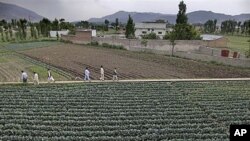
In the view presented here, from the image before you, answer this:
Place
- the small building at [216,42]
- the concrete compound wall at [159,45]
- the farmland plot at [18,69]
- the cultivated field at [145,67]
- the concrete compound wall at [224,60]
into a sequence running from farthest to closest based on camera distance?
the small building at [216,42], the concrete compound wall at [159,45], the concrete compound wall at [224,60], the cultivated field at [145,67], the farmland plot at [18,69]

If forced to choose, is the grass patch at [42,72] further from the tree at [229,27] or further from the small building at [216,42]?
A: the tree at [229,27]

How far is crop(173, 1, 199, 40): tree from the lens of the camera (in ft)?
192

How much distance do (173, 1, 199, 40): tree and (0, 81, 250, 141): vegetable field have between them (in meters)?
31.9

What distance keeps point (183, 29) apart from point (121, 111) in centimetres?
4440

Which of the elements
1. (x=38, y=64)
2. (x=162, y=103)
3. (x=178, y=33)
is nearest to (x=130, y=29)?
(x=178, y=33)

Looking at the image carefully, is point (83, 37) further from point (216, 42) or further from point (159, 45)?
point (216, 42)

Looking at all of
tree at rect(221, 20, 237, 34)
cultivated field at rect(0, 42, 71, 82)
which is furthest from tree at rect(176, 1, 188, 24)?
tree at rect(221, 20, 237, 34)

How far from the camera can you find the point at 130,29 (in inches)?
3076

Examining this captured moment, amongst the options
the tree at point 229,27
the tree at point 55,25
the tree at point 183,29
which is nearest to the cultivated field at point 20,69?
the tree at point 183,29

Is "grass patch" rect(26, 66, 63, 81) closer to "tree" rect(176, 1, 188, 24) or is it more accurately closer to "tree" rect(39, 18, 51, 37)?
"tree" rect(176, 1, 188, 24)

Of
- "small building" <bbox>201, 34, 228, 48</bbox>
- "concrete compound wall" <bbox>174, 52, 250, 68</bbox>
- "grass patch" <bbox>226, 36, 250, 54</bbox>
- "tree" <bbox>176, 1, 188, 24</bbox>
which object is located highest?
"tree" <bbox>176, 1, 188, 24</bbox>

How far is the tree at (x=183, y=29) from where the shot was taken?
5838 centimetres

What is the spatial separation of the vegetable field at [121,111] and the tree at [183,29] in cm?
3195

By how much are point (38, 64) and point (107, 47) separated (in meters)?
24.6
